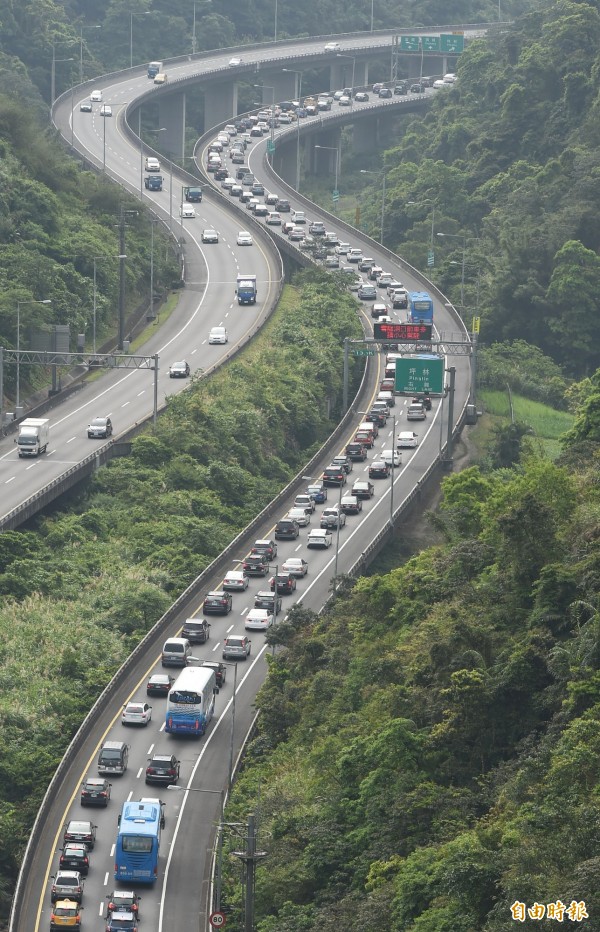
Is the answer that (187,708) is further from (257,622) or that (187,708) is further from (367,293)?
(367,293)

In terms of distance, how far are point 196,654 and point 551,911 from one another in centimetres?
4311

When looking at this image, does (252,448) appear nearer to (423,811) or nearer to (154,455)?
(154,455)

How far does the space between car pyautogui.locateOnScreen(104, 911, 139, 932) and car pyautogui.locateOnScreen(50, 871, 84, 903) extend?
2455 mm

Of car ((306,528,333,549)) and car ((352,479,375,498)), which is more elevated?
car ((352,479,375,498))

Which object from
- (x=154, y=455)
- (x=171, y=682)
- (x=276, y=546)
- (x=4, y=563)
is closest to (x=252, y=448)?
(x=154, y=455)

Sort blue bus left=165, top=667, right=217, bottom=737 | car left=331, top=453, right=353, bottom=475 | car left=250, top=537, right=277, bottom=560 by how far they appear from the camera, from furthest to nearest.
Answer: car left=331, top=453, right=353, bottom=475 → car left=250, top=537, right=277, bottom=560 → blue bus left=165, top=667, right=217, bottom=737

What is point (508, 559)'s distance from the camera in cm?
9275

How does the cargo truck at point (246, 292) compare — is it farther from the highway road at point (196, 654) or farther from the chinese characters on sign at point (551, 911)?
the chinese characters on sign at point (551, 911)

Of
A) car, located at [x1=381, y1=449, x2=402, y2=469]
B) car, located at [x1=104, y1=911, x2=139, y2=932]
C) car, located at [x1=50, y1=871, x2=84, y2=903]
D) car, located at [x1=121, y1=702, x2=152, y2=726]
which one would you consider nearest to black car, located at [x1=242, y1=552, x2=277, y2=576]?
car, located at [x1=381, y1=449, x2=402, y2=469]

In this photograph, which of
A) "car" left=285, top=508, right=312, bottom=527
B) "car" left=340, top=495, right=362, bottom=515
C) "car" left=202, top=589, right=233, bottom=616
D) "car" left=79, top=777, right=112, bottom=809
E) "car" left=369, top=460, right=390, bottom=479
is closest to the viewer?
"car" left=79, top=777, right=112, bottom=809

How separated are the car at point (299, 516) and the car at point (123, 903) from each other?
168 feet

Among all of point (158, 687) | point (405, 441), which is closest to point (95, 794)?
point (158, 687)

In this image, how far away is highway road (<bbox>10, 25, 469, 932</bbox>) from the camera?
250ft

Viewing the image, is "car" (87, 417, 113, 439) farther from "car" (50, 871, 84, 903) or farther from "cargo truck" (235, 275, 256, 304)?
"car" (50, 871, 84, 903)
